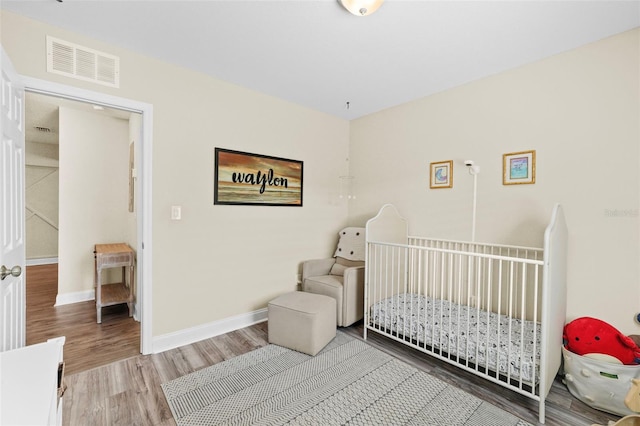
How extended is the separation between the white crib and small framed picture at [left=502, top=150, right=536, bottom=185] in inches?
21.9

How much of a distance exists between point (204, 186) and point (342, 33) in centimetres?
172

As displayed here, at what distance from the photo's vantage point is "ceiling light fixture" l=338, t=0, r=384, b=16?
1563 mm

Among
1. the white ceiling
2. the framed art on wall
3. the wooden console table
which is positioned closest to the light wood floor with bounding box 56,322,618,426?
the wooden console table

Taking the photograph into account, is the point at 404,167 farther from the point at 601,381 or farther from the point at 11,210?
the point at 11,210

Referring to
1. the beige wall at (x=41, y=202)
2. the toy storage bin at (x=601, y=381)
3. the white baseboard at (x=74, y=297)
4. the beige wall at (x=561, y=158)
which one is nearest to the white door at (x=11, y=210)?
the white baseboard at (x=74, y=297)

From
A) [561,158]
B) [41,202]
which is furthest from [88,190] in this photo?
[561,158]

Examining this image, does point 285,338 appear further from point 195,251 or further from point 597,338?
point 597,338

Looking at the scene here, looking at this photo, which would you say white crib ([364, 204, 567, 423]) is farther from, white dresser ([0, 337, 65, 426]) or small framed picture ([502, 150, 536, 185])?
white dresser ([0, 337, 65, 426])

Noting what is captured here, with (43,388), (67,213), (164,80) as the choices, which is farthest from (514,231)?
(67,213)

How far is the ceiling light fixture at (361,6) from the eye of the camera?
156cm

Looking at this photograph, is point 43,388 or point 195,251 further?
point 195,251

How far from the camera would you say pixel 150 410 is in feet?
5.55

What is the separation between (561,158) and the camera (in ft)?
7.00

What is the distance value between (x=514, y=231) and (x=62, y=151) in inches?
196
